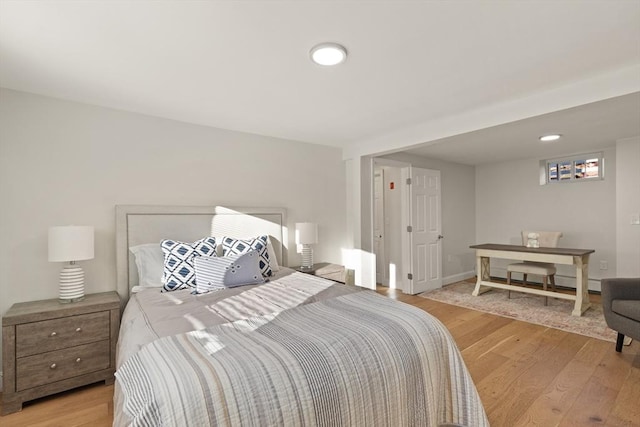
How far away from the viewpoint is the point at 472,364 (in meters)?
2.55

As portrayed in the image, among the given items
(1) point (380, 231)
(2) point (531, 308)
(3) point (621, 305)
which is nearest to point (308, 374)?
(3) point (621, 305)

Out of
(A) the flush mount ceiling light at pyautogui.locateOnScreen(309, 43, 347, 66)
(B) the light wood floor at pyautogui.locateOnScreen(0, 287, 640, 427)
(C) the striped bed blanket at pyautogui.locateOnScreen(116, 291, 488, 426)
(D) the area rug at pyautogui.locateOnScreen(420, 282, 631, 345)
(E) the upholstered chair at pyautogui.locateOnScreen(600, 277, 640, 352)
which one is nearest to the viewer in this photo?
(C) the striped bed blanket at pyautogui.locateOnScreen(116, 291, 488, 426)

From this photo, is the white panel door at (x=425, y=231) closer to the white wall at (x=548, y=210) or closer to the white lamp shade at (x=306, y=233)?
the white wall at (x=548, y=210)

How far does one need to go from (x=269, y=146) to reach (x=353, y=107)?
4.30 ft

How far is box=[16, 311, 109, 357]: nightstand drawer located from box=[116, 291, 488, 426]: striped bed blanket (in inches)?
47.7

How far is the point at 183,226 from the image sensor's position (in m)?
2.99

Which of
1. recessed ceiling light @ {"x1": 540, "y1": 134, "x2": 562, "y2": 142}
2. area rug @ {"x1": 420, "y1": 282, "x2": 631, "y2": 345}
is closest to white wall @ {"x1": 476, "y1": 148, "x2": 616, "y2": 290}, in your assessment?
area rug @ {"x1": 420, "y1": 282, "x2": 631, "y2": 345}

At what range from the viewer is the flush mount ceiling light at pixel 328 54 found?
5.87 feet

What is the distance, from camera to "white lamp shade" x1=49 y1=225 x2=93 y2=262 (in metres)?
2.20

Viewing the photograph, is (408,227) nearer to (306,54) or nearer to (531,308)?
(531,308)

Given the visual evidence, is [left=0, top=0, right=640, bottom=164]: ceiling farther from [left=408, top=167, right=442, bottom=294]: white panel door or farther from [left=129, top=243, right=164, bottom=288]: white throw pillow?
[left=408, top=167, right=442, bottom=294]: white panel door

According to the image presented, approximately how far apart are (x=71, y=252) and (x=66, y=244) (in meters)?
0.07

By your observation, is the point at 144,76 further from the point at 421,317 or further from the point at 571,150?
the point at 571,150

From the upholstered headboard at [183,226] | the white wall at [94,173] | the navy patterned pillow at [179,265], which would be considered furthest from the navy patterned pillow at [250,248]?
the white wall at [94,173]
